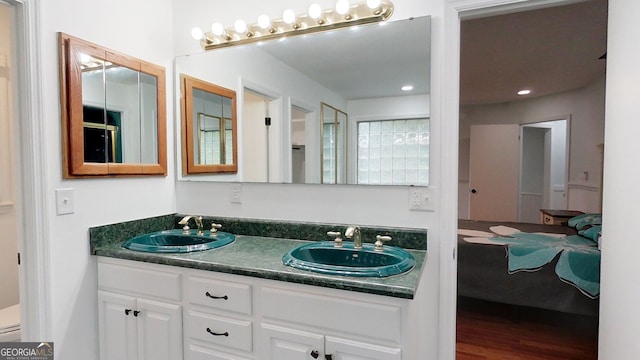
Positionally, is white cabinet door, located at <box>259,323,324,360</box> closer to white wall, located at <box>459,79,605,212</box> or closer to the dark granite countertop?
the dark granite countertop

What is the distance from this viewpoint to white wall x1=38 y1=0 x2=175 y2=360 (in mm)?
1582

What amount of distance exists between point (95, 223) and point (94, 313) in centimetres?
48

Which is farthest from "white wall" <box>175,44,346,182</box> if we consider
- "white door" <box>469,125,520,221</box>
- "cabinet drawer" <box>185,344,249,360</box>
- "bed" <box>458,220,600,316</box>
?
"white door" <box>469,125,520,221</box>

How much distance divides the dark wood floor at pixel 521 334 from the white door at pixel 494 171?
268 centimetres

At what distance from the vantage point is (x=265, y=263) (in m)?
1.48

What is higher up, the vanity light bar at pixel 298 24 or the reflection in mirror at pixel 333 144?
the vanity light bar at pixel 298 24

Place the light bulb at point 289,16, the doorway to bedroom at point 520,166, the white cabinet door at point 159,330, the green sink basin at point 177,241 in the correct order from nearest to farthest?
1. the white cabinet door at point 159,330
2. the green sink basin at point 177,241
3. the light bulb at point 289,16
4. the doorway to bedroom at point 520,166

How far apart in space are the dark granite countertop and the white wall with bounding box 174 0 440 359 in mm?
120

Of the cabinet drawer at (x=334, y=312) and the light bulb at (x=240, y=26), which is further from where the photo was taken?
the light bulb at (x=240, y=26)

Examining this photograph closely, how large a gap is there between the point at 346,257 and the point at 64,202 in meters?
1.40

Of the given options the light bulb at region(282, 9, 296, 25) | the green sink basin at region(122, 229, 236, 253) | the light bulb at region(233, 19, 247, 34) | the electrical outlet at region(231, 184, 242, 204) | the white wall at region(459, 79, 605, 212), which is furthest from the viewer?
the white wall at region(459, 79, 605, 212)

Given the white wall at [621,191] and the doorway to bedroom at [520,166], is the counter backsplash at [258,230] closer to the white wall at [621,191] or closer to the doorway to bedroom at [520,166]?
the white wall at [621,191]

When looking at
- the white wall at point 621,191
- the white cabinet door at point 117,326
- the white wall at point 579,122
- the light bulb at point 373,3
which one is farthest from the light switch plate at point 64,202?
the white wall at point 579,122

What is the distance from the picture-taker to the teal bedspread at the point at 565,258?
2357mm
